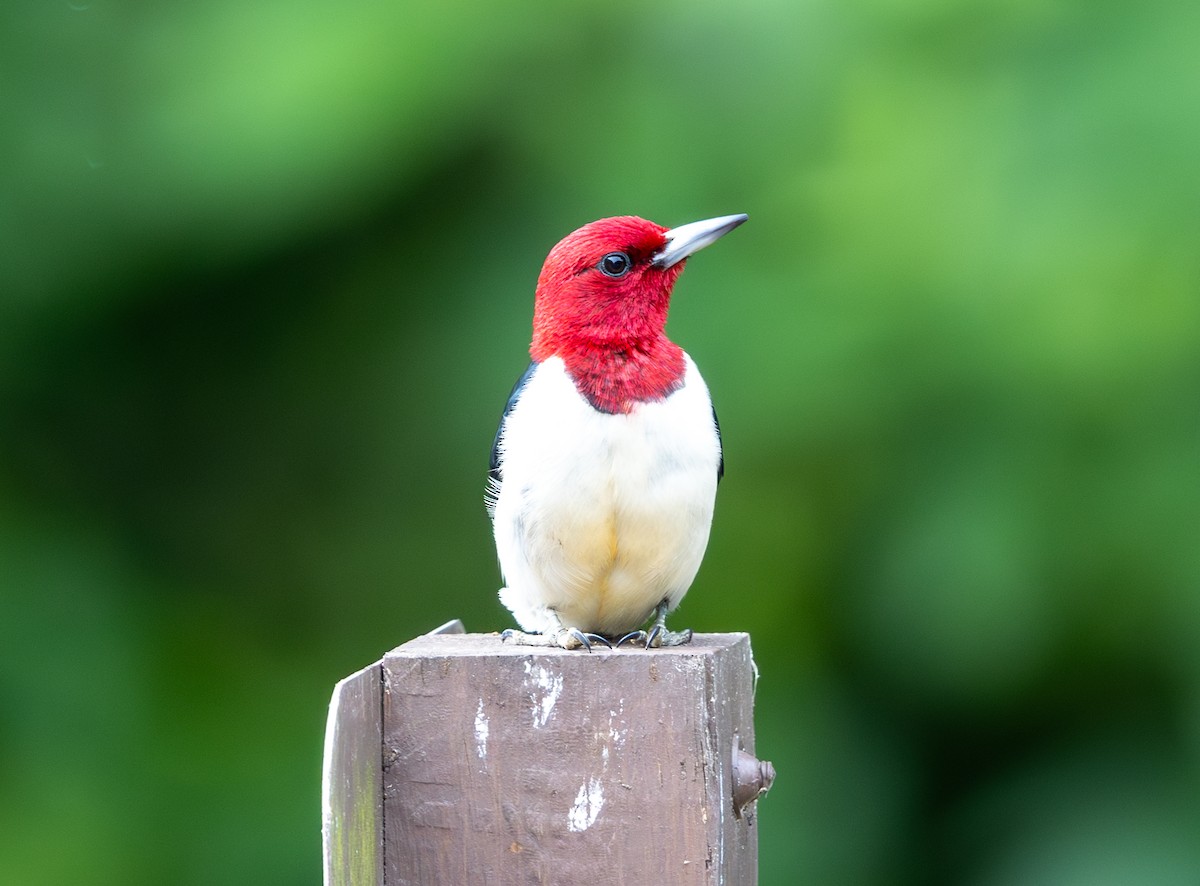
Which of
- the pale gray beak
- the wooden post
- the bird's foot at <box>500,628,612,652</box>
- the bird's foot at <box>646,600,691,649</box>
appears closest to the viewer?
the wooden post

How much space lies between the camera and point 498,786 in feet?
6.58

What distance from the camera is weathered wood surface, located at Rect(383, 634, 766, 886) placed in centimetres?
197

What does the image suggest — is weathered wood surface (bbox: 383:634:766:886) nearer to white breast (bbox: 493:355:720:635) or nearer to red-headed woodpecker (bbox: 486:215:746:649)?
red-headed woodpecker (bbox: 486:215:746:649)

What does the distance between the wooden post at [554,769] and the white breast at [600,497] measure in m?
0.54

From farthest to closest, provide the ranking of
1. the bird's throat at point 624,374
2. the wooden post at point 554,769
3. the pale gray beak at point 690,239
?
the pale gray beak at point 690,239 < the bird's throat at point 624,374 < the wooden post at point 554,769

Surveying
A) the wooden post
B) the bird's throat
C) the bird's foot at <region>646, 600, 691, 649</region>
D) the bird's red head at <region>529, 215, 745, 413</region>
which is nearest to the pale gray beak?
the bird's red head at <region>529, 215, 745, 413</region>

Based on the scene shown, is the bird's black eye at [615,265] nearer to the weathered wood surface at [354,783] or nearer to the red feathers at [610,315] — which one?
the red feathers at [610,315]

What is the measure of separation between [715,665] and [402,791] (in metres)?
0.49

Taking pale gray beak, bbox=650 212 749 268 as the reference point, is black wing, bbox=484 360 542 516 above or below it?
below

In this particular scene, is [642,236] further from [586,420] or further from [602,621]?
[602,621]

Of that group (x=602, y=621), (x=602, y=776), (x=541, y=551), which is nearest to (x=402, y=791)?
(x=602, y=776)

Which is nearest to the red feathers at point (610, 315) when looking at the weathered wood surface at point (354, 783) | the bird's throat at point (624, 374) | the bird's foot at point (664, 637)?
the bird's throat at point (624, 374)

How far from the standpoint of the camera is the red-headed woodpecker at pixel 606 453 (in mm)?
2570

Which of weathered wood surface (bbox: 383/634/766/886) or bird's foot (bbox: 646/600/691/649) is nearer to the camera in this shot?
weathered wood surface (bbox: 383/634/766/886)
